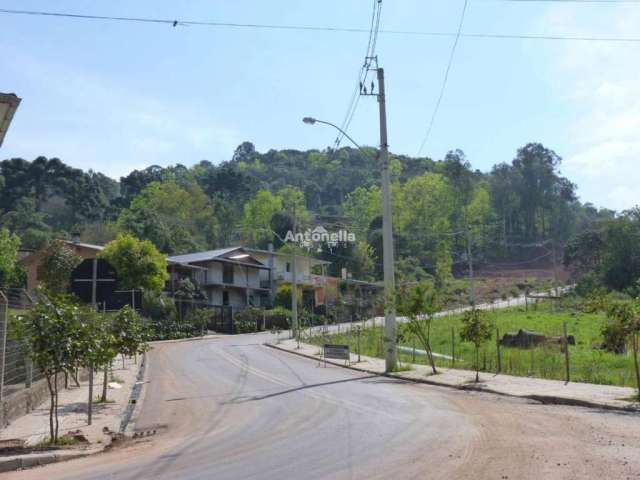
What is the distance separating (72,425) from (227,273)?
5738 centimetres

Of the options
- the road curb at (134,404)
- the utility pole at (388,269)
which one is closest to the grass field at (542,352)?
the utility pole at (388,269)

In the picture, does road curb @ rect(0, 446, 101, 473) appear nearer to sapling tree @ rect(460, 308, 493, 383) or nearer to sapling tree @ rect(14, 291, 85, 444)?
sapling tree @ rect(14, 291, 85, 444)

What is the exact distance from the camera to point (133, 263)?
5609cm

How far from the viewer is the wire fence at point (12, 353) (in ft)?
46.8

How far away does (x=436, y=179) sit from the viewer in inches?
4606

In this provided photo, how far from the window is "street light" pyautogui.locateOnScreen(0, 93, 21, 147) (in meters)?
58.2

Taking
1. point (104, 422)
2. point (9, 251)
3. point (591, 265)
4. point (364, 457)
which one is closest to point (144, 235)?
point (9, 251)

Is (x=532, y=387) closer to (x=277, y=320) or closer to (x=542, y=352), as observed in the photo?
(x=542, y=352)

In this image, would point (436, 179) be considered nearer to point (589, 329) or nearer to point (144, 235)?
point (144, 235)

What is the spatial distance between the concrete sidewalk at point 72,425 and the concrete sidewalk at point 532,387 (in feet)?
29.4

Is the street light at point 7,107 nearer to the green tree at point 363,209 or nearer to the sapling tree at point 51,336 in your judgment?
the sapling tree at point 51,336

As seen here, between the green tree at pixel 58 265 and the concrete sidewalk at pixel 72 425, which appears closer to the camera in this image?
the concrete sidewalk at pixel 72 425

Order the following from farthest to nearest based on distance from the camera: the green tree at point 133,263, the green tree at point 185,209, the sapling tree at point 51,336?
the green tree at point 185,209 → the green tree at point 133,263 → the sapling tree at point 51,336

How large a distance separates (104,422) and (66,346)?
14.5ft
